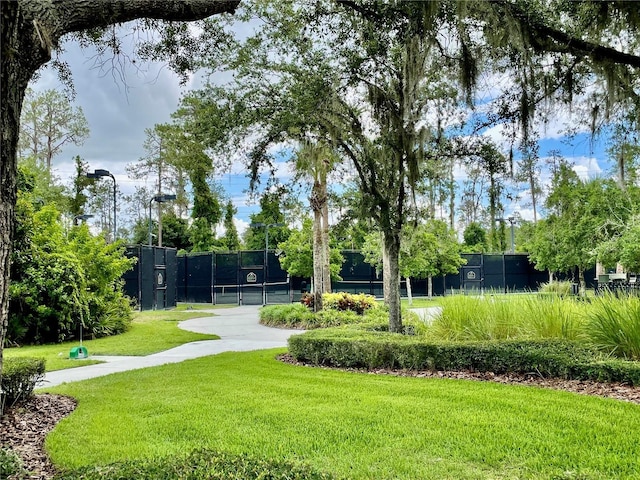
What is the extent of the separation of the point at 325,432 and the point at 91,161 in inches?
1179

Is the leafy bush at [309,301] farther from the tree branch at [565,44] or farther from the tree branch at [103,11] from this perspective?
the tree branch at [103,11]

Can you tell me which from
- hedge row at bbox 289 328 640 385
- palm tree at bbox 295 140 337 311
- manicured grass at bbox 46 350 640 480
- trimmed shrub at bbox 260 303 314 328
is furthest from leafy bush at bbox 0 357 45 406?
trimmed shrub at bbox 260 303 314 328

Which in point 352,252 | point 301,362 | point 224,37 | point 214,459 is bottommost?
point 301,362

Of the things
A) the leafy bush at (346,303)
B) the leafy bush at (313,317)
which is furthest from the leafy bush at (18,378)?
the leafy bush at (346,303)

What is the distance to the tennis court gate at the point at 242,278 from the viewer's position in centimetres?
2042

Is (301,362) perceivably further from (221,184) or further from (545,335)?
(221,184)

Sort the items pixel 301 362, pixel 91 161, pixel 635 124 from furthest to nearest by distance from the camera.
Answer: pixel 91 161, pixel 301 362, pixel 635 124

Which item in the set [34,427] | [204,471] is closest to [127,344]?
[34,427]

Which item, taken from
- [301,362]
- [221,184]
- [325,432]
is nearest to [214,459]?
[325,432]

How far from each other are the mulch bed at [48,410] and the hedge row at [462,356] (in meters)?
0.10

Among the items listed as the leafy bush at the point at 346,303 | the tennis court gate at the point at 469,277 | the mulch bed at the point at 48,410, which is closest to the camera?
the mulch bed at the point at 48,410

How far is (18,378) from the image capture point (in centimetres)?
445

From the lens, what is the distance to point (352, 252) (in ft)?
74.2

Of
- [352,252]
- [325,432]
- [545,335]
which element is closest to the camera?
[325,432]
